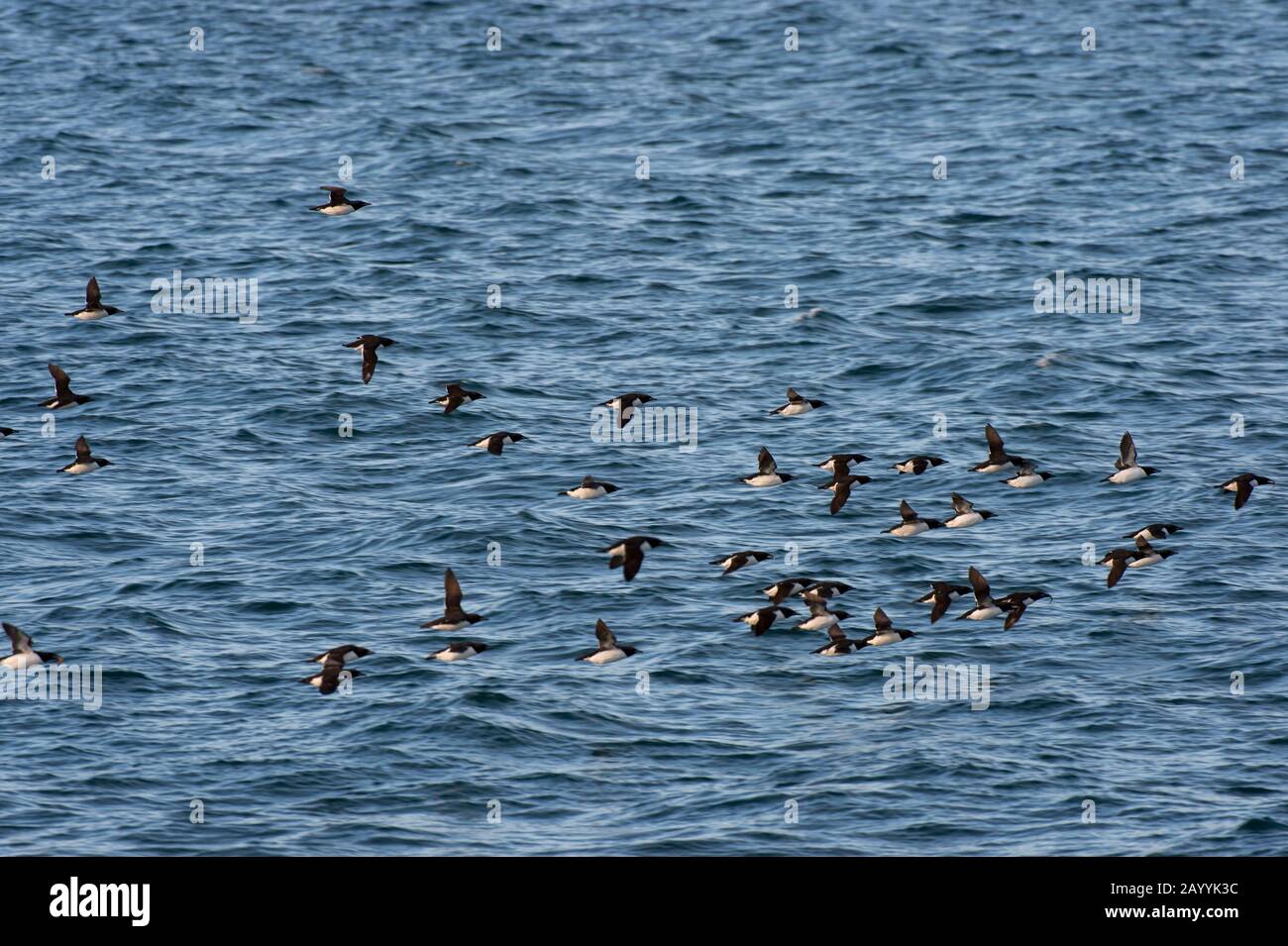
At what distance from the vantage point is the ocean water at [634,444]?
110ft

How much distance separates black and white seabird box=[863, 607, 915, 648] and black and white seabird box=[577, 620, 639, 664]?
14.3 ft

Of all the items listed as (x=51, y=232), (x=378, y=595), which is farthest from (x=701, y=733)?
(x=51, y=232)

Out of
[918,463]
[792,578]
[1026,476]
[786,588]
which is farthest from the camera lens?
[1026,476]

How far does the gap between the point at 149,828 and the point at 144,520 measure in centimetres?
1351

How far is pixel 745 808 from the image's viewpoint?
3253cm

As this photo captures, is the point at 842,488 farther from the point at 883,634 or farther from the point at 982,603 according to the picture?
the point at 982,603

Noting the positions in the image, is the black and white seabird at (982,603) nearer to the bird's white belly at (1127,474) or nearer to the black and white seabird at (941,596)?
the black and white seabird at (941,596)

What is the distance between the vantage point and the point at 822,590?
3669 cm

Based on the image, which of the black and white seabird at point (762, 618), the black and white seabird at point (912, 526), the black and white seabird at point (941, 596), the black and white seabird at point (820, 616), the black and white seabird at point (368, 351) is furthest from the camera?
the black and white seabird at point (912, 526)

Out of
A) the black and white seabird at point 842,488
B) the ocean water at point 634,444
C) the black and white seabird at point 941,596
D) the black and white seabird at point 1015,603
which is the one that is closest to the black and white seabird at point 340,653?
the ocean water at point 634,444

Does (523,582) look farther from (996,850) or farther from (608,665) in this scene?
(996,850)

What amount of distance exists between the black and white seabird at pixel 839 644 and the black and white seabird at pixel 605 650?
12.2 feet

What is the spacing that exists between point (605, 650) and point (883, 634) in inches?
201

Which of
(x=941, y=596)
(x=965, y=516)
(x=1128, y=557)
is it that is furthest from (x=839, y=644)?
(x=1128, y=557)
